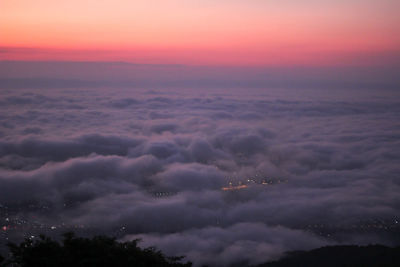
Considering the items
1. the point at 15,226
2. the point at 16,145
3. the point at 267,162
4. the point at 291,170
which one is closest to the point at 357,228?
the point at 291,170

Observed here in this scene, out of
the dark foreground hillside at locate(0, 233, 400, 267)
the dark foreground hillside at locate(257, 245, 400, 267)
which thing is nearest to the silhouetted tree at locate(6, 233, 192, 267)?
the dark foreground hillside at locate(0, 233, 400, 267)

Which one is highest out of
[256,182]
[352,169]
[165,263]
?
[165,263]

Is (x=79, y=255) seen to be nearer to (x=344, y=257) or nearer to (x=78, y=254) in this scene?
(x=78, y=254)

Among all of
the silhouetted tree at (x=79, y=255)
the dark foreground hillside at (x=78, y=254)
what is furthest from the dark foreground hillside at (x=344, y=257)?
the silhouetted tree at (x=79, y=255)

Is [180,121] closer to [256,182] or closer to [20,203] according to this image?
[256,182]

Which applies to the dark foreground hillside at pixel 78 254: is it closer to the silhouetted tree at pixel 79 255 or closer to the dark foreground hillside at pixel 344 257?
the silhouetted tree at pixel 79 255

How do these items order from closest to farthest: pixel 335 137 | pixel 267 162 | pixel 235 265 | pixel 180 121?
pixel 235 265 → pixel 267 162 → pixel 335 137 → pixel 180 121
